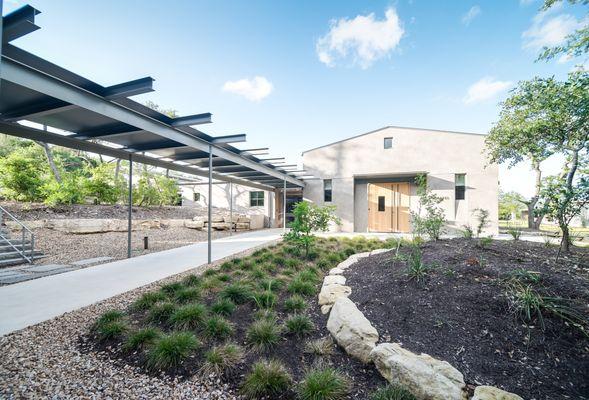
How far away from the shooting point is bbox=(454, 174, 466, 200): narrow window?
11680mm

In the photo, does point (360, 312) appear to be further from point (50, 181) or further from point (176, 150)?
point (50, 181)

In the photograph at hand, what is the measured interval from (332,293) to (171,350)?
2.11 meters

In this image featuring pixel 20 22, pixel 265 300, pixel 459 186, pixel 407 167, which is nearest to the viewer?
pixel 20 22

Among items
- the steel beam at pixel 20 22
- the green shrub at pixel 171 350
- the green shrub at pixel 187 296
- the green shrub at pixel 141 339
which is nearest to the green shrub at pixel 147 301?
the green shrub at pixel 187 296

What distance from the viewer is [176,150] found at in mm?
6258

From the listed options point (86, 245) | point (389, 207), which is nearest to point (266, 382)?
point (86, 245)

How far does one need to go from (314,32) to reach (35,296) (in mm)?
9936

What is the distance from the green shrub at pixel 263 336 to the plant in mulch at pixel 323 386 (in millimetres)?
566

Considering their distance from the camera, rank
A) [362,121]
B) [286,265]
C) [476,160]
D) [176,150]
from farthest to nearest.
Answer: [362,121] → [476,160] → [176,150] → [286,265]

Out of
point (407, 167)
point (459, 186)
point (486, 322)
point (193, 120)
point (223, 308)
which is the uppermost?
point (407, 167)

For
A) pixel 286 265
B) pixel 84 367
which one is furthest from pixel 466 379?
pixel 286 265

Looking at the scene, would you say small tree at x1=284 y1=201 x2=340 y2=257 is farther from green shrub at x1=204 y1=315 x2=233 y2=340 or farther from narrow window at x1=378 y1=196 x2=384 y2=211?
narrow window at x1=378 y1=196 x2=384 y2=211

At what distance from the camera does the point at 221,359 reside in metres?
2.10

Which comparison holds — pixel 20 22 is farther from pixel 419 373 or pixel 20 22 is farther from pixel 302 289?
pixel 419 373
